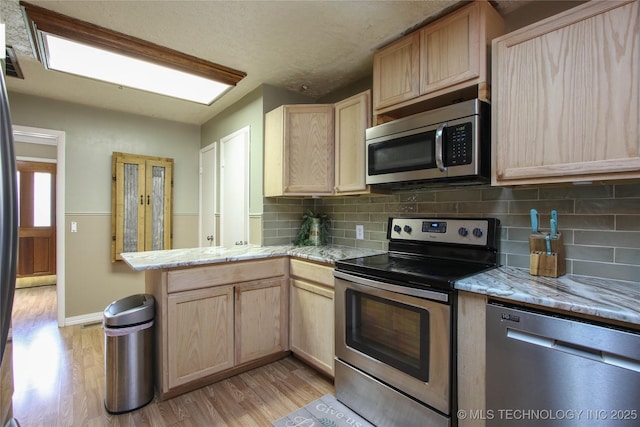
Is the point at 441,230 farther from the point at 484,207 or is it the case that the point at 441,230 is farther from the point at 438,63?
the point at 438,63

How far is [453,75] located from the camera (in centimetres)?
170

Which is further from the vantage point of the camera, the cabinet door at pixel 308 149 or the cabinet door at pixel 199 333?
the cabinet door at pixel 308 149

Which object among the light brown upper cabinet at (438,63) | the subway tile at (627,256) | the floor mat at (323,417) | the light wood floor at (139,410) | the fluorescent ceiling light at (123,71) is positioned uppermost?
the fluorescent ceiling light at (123,71)

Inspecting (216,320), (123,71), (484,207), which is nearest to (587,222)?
(484,207)

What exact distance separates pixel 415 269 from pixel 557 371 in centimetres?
71

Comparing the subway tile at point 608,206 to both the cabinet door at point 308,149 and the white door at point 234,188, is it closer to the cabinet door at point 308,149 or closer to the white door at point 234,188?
the cabinet door at point 308,149

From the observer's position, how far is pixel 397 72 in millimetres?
1975

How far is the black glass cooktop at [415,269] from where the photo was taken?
1475mm

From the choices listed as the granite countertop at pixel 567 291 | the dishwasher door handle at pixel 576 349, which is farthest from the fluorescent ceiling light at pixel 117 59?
the dishwasher door handle at pixel 576 349

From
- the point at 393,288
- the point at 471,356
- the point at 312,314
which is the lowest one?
the point at 312,314

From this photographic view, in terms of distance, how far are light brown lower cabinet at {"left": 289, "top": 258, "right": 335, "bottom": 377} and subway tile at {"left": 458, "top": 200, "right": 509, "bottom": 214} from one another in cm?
96

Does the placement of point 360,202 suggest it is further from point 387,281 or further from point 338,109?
point 387,281

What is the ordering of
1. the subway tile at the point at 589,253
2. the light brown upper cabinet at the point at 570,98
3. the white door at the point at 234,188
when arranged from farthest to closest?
the white door at the point at 234,188 → the subway tile at the point at 589,253 → the light brown upper cabinet at the point at 570,98

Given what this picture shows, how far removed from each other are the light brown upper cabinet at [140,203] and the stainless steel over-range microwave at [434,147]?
2.89 metres
